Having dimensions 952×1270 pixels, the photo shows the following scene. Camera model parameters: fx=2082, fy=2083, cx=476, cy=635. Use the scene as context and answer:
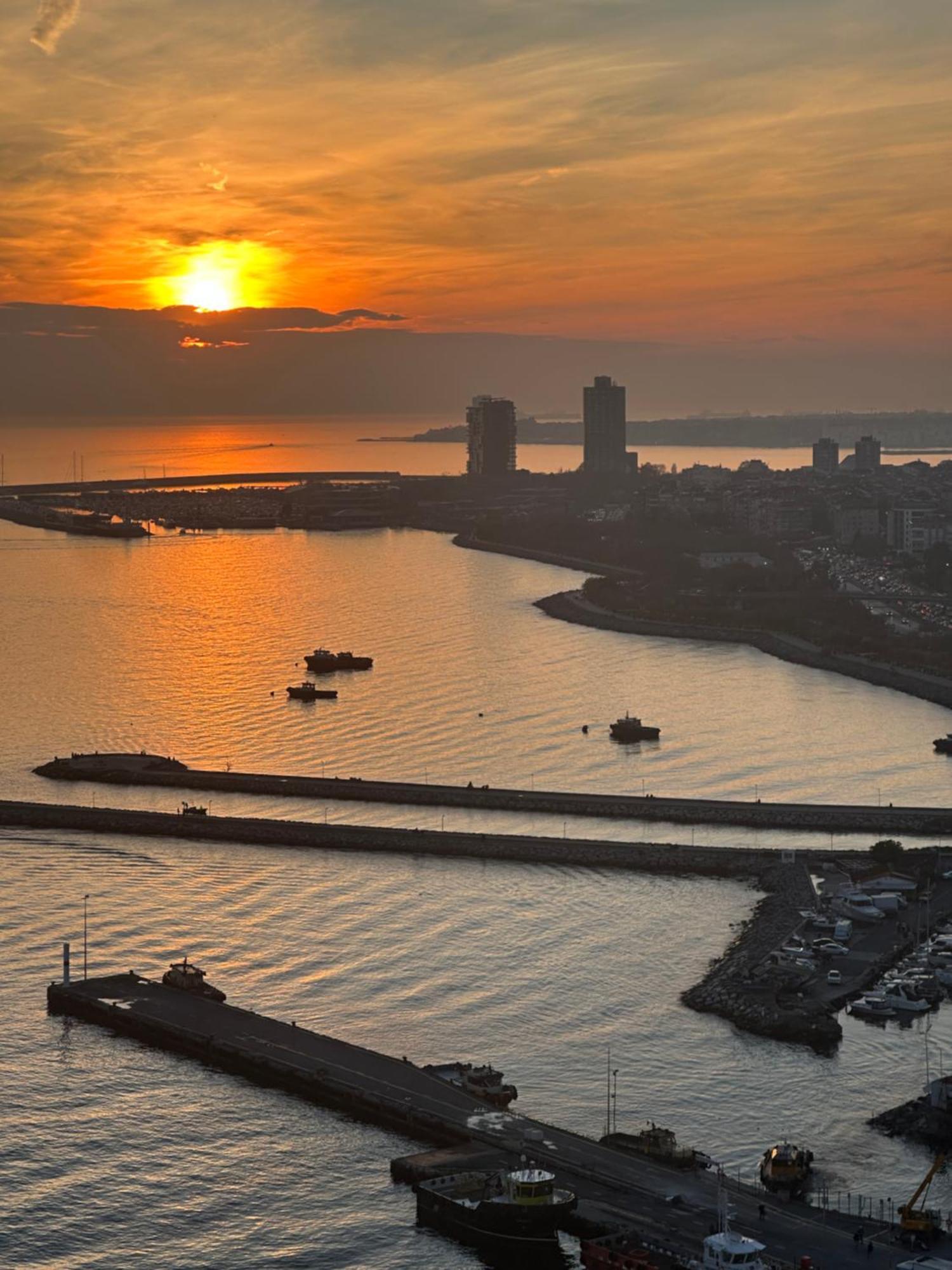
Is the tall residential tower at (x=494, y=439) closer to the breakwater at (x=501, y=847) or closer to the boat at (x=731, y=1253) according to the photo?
the breakwater at (x=501, y=847)

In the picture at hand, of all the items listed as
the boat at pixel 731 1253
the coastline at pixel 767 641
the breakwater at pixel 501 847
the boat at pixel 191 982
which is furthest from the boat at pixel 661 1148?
the coastline at pixel 767 641

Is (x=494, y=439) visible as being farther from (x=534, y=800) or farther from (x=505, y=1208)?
(x=505, y=1208)

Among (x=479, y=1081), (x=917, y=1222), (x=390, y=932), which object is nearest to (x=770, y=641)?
(x=390, y=932)

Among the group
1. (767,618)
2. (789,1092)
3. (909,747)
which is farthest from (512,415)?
(789,1092)

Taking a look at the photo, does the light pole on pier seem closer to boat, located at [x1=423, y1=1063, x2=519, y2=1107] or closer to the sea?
the sea

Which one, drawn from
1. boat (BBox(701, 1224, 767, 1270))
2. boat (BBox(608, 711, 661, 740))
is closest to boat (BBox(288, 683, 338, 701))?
boat (BBox(608, 711, 661, 740))

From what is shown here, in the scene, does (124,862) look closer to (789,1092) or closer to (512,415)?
(789,1092)

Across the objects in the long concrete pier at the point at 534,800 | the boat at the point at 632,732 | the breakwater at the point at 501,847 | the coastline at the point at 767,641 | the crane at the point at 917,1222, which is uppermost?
the coastline at the point at 767,641
